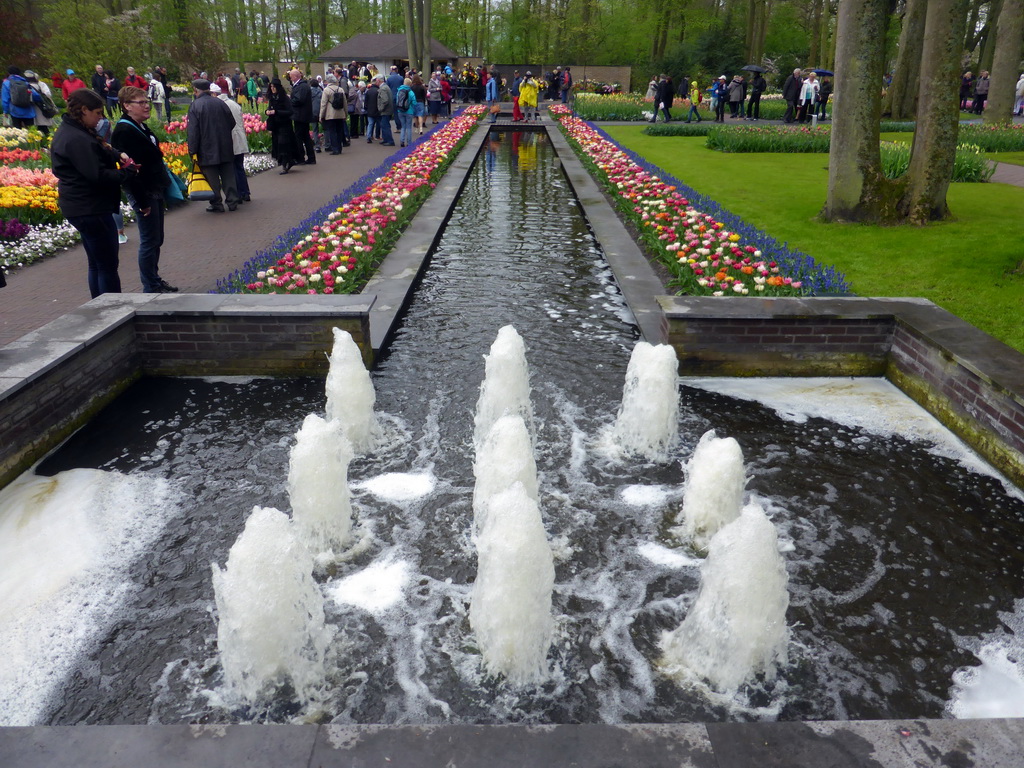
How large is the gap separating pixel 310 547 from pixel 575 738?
1967 mm

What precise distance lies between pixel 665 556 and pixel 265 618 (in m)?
1.87

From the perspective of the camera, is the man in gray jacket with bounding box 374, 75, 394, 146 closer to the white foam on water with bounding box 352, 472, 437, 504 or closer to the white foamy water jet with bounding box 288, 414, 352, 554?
the white foam on water with bounding box 352, 472, 437, 504

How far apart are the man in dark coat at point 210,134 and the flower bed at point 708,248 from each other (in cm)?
573

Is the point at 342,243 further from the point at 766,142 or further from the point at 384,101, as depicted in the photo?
the point at 766,142

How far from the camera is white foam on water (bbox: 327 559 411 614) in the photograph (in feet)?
11.1

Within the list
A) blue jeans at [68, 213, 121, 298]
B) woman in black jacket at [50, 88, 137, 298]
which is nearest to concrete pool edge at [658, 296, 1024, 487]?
woman in black jacket at [50, 88, 137, 298]

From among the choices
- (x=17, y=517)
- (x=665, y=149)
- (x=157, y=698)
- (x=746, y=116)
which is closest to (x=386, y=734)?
(x=157, y=698)

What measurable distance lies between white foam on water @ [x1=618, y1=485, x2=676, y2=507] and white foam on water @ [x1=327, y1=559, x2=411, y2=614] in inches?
51.2

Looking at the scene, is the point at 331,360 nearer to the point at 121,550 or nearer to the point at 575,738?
the point at 121,550

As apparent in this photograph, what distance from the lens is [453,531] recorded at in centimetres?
392

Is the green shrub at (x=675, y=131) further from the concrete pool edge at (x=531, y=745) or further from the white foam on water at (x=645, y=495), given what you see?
the concrete pool edge at (x=531, y=745)

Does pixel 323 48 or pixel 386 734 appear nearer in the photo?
pixel 386 734

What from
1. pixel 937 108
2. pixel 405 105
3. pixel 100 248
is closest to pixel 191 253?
pixel 100 248

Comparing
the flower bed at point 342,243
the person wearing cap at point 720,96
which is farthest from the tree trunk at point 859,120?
the person wearing cap at point 720,96
